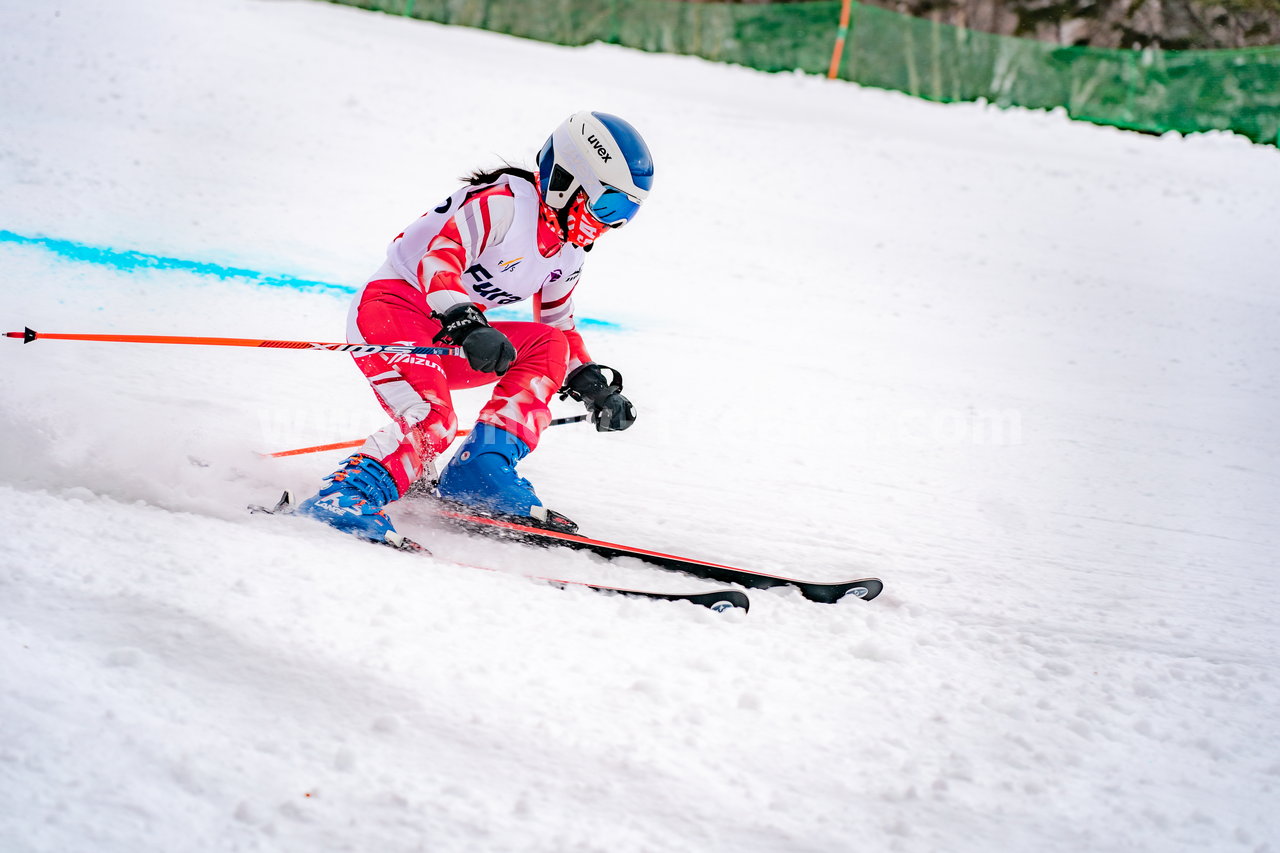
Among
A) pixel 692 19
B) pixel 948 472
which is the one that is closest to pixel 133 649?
pixel 948 472

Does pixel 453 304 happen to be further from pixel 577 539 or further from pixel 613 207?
pixel 577 539

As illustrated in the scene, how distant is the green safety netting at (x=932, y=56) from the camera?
13.0m

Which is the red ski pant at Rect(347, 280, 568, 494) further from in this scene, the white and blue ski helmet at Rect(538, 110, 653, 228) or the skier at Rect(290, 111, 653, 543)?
the white and blue ski helmet at Rect(538, 110, 653, 228)

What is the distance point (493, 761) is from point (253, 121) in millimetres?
9783

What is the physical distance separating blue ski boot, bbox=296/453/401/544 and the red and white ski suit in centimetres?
5

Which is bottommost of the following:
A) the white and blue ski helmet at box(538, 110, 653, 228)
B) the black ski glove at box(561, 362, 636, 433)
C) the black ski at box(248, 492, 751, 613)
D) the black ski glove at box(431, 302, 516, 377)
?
the black ski at box(248, 492, 751, 613)

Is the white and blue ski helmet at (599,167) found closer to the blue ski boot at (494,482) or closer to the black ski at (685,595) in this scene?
Result: the blue ski boot at (494,482)

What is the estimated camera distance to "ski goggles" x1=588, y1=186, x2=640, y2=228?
3.00 m

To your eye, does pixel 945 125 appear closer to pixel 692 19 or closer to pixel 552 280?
pixel 692 19

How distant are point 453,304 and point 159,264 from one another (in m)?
3.96

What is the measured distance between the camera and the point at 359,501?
2832 mm

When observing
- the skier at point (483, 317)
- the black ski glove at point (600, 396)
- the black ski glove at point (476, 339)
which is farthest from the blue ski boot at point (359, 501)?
the black ski glove at point (600, 396)

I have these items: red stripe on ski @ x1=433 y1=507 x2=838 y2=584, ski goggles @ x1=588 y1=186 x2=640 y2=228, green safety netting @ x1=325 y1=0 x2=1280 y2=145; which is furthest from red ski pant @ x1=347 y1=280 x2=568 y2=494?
green safety netting @ x1=325 y1=0 x2=1280 y2=145

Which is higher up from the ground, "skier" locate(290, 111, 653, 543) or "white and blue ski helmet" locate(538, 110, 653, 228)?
"white and blue ski helmet" locate(538, 110, 653, 228)
